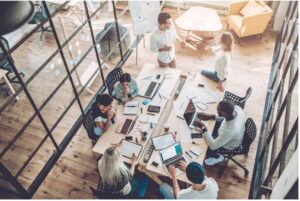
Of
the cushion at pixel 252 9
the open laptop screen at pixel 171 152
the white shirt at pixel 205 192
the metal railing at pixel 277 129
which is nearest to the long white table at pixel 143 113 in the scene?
the open laptop screen at pixel 171 152

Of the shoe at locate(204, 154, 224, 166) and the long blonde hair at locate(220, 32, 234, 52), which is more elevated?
the long blonde hair at locate(220, 32, 234, 52)

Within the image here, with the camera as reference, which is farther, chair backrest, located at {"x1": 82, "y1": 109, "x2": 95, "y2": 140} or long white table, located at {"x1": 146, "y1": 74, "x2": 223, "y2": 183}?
chair backrest, located at {"x1": 82, "y1": 109, "x2": 95, "y2": 140}

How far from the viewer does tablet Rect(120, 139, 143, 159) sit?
13.7ft

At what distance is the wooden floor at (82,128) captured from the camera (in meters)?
4.64

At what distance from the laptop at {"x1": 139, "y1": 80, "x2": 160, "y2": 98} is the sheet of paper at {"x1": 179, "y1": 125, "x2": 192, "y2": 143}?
0.78 m

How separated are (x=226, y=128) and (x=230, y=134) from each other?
0.10 m

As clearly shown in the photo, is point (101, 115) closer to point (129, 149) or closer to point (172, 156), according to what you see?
point (129, 149)

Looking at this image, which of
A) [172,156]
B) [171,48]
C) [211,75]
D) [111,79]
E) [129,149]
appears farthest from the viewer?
[171,48]

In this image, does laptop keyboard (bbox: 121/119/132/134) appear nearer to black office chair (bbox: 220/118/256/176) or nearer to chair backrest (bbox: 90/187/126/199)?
chair backrest (bbox: 90/187/126/199)

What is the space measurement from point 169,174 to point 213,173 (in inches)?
41.4

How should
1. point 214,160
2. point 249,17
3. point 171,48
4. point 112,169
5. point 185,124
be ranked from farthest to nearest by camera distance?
1. point 249,17
2. point 171,48
3. point 214,160
4. point 185,124
5. point 112,169

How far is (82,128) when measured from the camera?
5.48 meters

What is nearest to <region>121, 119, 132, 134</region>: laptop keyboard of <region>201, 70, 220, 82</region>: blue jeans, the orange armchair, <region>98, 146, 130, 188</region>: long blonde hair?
<region>98, 146, 130, 188</region>: long blonde hair

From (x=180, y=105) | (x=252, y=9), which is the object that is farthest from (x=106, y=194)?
(x=252, y=9)
